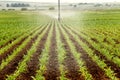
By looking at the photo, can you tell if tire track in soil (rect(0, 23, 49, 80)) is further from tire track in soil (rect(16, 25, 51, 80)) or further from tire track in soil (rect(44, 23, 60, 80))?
tire track in soil (rect(44, 23, 60, 80))

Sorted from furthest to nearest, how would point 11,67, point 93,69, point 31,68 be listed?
point 11,67, point 31,68, point 93,69

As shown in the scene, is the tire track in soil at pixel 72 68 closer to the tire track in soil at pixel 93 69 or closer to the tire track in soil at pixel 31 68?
the tire track in soil at pixel 93 69

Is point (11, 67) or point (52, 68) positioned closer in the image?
point (52, 68)

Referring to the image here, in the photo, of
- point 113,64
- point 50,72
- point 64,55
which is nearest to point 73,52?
point 64,55

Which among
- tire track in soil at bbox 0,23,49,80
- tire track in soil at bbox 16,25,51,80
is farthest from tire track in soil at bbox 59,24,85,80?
tire track in soil at bbox 0,23,49,80

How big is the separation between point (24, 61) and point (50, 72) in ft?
6.16

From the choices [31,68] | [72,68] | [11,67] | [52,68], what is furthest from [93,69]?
[11,67]

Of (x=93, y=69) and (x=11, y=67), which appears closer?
(x=93, y=69)

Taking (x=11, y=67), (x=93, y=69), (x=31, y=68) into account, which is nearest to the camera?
(x=93, y=69)

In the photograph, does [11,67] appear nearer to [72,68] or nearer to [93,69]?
[72,68]

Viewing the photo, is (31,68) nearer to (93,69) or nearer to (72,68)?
(72,68)

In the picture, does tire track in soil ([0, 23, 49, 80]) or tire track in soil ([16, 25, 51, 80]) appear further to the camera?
tire track in soil ([0, 23, 49, 80])

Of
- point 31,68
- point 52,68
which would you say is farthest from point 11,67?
point 52,68

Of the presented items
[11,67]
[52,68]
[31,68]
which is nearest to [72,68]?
[52,68]
